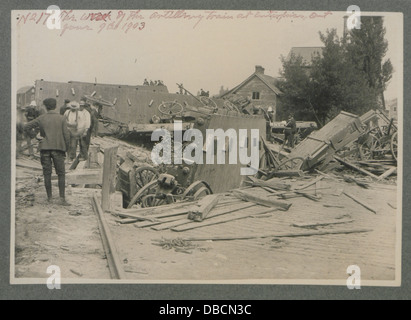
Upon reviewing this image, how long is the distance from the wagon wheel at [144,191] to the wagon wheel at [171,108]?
897mm

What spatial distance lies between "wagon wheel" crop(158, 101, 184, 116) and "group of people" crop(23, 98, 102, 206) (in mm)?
936

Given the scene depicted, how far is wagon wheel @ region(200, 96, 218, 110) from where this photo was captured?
5.74 m

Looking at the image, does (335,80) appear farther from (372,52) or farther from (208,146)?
(208,146)

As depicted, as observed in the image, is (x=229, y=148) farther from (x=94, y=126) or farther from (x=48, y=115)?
(x=48, y=115)

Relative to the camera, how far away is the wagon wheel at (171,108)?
5787 millimetres

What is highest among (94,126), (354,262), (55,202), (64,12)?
(64,12)

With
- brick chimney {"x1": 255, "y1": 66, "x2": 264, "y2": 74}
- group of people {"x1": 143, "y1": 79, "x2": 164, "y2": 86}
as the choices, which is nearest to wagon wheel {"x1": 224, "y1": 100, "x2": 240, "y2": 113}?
brick chimney {"x1": 255, "y1": 66, "x2": 264, "y2": 74}

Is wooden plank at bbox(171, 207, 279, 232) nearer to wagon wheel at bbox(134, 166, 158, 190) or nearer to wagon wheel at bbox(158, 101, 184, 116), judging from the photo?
wagon wheel at bbox(134, 166, 158, 190)

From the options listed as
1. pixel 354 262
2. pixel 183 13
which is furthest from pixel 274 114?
pixel 354 262
